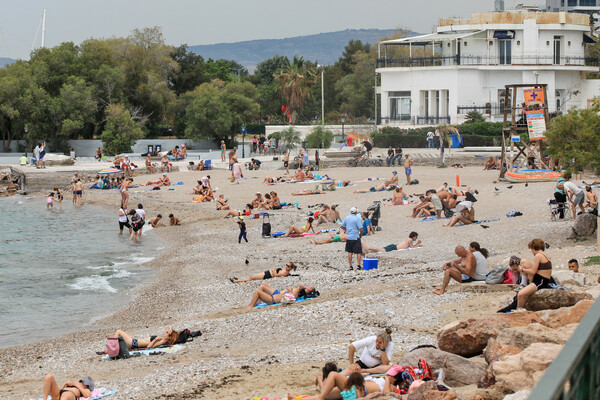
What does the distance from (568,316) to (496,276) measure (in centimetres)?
398

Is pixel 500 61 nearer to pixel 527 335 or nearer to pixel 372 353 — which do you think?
pixel 372 353

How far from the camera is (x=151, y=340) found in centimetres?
1205

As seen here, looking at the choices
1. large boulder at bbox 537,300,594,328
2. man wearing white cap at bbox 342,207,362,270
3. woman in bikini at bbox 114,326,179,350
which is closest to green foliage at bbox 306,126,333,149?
man wearing white cap at bbox 342,207,362,270

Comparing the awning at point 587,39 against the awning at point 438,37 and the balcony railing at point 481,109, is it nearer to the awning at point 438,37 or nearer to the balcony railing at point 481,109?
the awning at point 438,37

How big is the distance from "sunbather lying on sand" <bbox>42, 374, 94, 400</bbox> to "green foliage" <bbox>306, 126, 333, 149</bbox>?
4104cm

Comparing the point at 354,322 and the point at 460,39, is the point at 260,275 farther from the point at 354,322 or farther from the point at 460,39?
the point at 460,39

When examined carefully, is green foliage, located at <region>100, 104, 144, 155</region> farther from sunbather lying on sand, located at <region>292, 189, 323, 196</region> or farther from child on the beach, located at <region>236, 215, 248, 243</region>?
child on the beach, located at <region>236, 215, 248, 243</region>

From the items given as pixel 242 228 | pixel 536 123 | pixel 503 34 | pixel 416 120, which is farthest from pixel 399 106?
pixel 242 228

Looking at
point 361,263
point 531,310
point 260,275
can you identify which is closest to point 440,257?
point 361,263

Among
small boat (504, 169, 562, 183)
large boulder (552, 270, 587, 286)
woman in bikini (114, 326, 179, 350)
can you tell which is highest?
small boat (504, 169, 562, 183)

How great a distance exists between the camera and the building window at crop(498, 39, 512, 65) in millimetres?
55219

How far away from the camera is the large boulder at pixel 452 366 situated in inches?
307

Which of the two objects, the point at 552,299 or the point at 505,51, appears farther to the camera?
the point at 505,51

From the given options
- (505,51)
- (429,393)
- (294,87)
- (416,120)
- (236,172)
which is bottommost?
(429,393)
